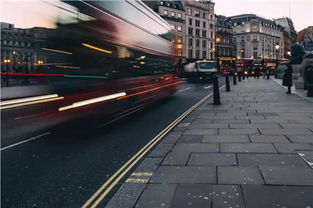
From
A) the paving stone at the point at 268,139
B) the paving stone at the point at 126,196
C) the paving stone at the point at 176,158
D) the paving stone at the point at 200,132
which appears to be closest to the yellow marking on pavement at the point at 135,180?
the paving stone at the point at 126,196

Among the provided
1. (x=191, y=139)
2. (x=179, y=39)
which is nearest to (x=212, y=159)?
(x=191, y=139)

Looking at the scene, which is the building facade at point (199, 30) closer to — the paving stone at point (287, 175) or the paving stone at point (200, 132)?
the paving stone at point (200, 132)

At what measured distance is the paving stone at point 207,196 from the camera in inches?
138

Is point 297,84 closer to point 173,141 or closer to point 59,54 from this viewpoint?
point 173,141

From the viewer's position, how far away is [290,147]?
596 centimetres

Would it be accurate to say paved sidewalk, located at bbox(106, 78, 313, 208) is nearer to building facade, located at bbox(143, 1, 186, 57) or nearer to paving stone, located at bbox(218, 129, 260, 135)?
paving stone, located at bbox(218, 129, 260, 135)

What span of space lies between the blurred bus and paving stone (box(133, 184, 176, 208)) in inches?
130

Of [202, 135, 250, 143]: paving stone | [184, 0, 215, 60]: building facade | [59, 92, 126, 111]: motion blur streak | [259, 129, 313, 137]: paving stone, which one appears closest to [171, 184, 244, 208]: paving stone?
[202, 135, 250, 143]: paving stone

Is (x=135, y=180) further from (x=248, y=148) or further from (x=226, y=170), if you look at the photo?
(x=248, y=148)

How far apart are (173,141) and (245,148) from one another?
1.54 metres

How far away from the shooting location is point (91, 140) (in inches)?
282

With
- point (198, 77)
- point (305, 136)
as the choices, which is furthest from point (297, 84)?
point (305, 136)

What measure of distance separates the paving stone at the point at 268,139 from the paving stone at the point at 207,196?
286 cm

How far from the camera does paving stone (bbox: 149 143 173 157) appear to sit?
18.8 ft
